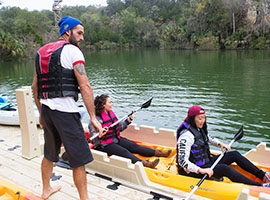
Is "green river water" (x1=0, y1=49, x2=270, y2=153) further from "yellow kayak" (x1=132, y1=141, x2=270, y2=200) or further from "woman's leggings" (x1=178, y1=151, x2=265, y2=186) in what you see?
"yellow kayak" (x1=132, y1=141, x2=270, y2=200)

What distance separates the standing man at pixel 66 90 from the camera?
2.43 meters

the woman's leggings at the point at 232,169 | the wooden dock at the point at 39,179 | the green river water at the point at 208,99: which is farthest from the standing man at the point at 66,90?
the green river water at the point at 208,99

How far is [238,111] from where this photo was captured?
8.95m

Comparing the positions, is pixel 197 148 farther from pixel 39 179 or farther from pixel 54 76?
pixel 39 179

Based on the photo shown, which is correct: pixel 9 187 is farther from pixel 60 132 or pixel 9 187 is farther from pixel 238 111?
pixel 238 111

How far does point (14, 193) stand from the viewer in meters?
2.97

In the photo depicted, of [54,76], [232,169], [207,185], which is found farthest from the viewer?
[232,169]

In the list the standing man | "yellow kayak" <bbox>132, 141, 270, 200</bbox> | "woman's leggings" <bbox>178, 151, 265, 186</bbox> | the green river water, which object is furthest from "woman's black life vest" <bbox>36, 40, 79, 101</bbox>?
the green river water

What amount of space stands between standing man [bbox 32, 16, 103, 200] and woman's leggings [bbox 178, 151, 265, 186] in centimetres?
158

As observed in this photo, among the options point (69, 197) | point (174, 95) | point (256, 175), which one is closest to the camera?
point (69, 197)

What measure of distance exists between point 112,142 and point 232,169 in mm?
1805

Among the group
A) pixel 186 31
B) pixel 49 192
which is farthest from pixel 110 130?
pixel 186 31

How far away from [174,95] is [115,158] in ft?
27.8

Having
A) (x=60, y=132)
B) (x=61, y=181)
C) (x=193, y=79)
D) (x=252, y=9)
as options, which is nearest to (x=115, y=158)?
(x=61, y=181)
